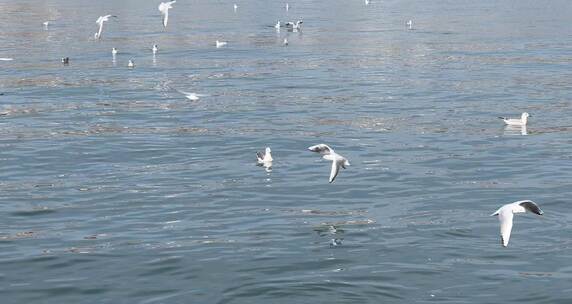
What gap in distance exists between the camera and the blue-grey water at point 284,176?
17094 millimetres

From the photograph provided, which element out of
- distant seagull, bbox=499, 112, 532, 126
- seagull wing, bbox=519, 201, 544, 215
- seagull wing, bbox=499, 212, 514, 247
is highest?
seagull wing, bbox=519, 201, 544, 215

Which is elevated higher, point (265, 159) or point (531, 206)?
point (531, 206)

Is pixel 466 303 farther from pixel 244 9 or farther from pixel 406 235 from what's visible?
pixel 244 9

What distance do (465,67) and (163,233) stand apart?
3063 centimetres

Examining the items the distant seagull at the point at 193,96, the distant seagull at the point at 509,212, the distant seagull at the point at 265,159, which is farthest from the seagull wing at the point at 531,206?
the distant seagull at the point at 193,96

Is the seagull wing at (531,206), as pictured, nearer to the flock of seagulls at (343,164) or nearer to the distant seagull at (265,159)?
the flock of seagulls at (343,164)

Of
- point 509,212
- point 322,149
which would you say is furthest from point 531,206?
point 322,149

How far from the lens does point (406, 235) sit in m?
19.7

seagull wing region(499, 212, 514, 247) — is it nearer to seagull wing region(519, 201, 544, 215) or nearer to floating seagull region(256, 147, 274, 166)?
seagull wing region(519, 201, 544, 215)

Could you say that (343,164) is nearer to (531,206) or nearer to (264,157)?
(264,157)

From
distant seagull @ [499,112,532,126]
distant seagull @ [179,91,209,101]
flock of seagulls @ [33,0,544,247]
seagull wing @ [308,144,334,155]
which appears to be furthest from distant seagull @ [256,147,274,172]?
distant seagull @ [179,91,209,101]

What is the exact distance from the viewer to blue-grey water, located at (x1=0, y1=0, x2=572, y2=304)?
56.1 ft

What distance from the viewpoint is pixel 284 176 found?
25.6m

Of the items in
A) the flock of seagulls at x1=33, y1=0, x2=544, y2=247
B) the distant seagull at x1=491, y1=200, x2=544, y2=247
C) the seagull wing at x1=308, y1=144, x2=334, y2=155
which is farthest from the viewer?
the seagull wing at x1=308, y1=144, x2=334, y2=155
